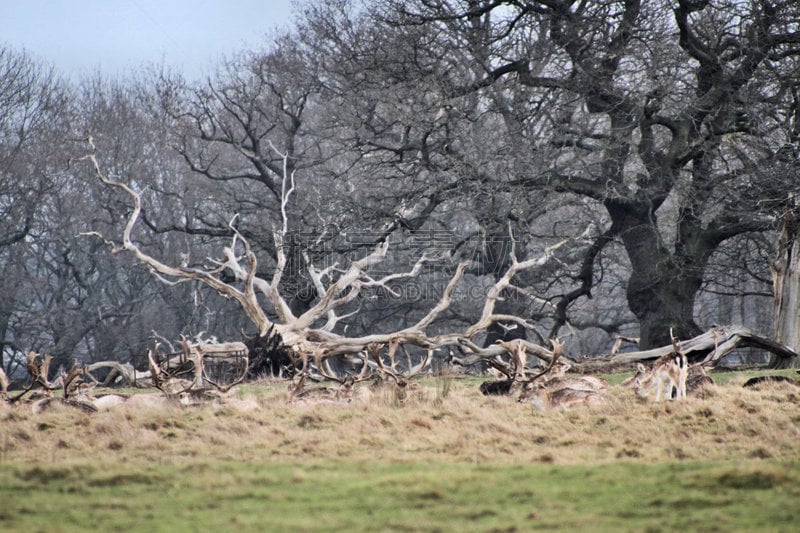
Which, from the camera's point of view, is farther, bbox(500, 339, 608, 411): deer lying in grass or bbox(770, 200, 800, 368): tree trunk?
bbox(770, 200, 800, 368): tree trunk

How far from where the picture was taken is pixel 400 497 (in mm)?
5344

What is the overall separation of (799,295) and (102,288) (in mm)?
19896

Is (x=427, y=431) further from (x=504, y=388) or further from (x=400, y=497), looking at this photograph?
(x=400, y=497)

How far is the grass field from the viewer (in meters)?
4.84

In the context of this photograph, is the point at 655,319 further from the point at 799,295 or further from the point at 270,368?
Answer: the point at 270,368

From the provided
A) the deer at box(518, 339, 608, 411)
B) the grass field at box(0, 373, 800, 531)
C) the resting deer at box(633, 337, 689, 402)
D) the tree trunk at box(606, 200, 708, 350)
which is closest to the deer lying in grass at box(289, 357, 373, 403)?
the grass field at box(0, 373, 800, 531)

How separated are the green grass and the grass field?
0.05 ft

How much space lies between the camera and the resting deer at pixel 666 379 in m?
9.79

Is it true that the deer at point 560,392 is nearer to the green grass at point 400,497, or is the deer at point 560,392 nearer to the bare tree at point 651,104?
the green grass at point 400,497

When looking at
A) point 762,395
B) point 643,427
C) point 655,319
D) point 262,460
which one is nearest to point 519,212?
point 655,319

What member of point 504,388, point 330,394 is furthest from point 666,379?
point 330,394

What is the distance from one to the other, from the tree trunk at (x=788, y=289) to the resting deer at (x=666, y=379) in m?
4.81

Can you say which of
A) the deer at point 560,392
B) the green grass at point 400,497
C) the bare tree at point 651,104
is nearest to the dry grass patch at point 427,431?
the deer at point 560,392

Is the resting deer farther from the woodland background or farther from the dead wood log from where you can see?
the woodland background
